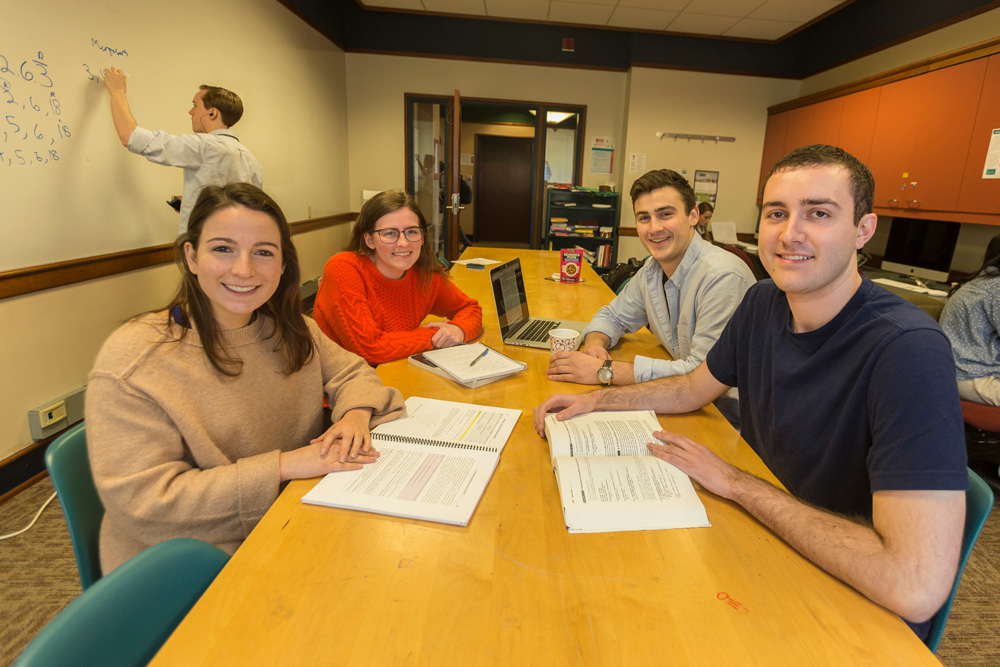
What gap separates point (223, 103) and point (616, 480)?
3.15m

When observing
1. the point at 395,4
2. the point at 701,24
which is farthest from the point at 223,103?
the point at 701,24

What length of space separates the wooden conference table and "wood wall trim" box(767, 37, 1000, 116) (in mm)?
4344

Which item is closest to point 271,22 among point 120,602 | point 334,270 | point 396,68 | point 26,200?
point 396,68

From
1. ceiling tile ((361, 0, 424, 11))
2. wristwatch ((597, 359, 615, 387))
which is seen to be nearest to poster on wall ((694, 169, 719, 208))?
ceiling tile ((361, 0, 424, 11))

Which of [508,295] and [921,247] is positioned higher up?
[921,247]

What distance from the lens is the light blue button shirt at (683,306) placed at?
67.1 inches

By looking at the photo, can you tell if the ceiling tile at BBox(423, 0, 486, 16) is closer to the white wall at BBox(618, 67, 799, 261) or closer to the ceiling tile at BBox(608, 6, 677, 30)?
the ceiling tile at BBox(608, 6, 677, 30)

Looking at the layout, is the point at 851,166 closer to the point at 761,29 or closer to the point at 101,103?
the point at 101,103

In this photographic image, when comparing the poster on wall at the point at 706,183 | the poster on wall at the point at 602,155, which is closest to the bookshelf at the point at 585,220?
the poster on wall at the point at 602,155

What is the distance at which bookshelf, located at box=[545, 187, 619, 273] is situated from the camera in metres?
6.19

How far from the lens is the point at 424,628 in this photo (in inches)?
27.1

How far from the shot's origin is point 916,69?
401cm

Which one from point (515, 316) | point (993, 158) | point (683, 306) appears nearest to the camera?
point (683, 306)

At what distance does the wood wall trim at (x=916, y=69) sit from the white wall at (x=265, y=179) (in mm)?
4876
